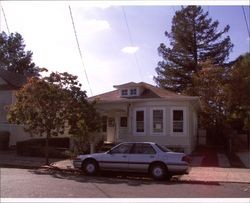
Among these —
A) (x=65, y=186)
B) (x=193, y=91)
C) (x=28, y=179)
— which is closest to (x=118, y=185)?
(x=65, y=186)

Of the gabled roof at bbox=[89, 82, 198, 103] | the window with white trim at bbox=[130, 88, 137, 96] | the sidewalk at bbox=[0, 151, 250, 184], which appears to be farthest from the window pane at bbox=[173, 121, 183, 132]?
the sidewalk at bbox=[0, 151, 250, 184]

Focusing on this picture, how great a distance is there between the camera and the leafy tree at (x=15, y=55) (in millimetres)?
62188

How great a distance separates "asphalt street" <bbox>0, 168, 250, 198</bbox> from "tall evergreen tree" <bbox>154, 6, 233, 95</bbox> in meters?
35.8

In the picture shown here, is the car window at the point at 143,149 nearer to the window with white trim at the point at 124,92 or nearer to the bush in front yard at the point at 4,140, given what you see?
the window with white trim at the point at 124,92

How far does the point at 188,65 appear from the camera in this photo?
168ft

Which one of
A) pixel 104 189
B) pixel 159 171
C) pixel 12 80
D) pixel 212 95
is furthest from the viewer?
pixel 212 95

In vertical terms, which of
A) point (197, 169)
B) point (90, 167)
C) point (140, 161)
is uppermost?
point (140, 161)

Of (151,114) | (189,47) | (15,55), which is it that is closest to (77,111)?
(151,114)

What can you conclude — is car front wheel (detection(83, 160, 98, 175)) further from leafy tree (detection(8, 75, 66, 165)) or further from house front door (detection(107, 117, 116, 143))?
house front door (detection(107, 117, 116, 143))

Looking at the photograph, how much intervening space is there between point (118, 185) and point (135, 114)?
15437mm

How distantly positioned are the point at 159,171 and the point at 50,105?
635cm

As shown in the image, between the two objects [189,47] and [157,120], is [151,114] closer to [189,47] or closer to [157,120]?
[157,120]

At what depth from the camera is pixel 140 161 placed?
56.5 ft

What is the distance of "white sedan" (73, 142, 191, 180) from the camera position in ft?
55.2
